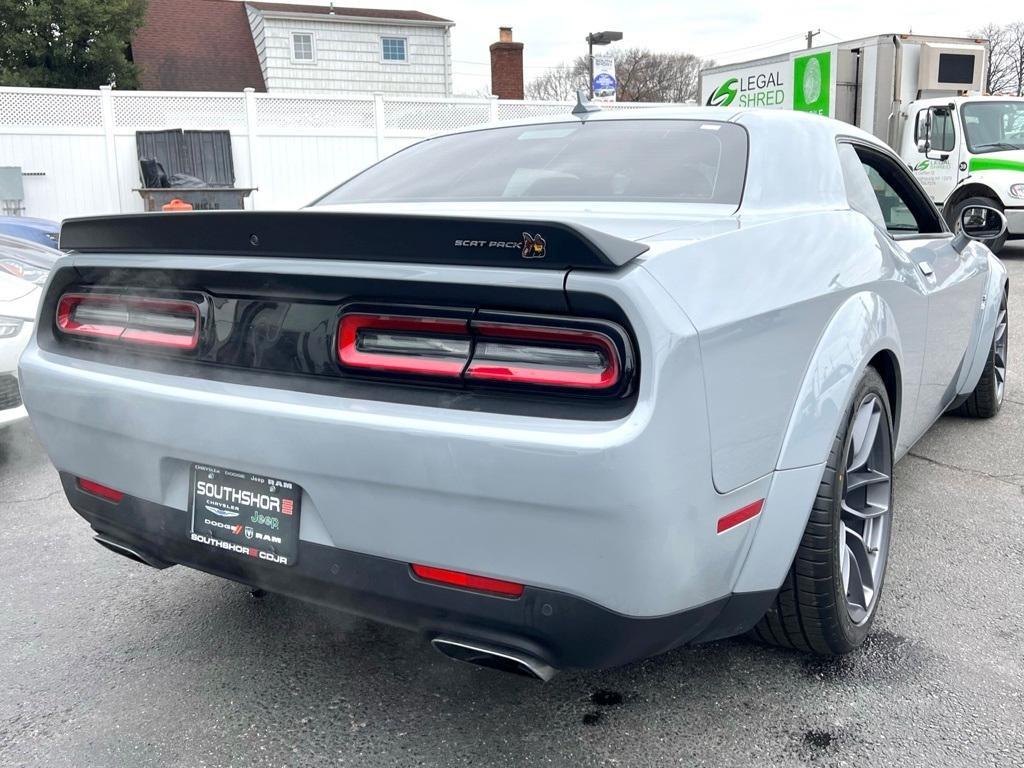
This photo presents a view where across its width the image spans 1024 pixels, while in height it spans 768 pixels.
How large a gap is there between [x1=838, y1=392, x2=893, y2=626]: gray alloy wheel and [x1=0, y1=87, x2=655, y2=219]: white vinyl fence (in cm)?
1316

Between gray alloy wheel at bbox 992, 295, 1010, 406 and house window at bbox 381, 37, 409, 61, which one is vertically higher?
house window at bbox 381, 37, 409, 61

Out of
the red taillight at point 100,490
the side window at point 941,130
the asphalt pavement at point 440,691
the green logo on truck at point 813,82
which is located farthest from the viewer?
the green logo on truck at point 813,82

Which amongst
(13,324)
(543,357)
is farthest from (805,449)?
(13,324)

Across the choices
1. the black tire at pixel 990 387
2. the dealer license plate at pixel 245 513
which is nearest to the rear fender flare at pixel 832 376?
the dealer license plate at pixel 245 513

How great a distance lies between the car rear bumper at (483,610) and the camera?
1676 mm

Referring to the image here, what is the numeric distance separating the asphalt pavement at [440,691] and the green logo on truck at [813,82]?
12496 mm

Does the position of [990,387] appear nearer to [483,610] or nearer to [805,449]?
[805,449]

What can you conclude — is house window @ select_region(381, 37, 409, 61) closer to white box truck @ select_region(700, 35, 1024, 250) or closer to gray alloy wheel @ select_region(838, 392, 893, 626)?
white box truck @ select_region(700, 35, 1024, 250)

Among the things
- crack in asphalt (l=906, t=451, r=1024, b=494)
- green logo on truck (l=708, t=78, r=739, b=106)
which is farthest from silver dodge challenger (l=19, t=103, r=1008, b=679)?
green logo on truck (l=708, t=78, r=739, b=106)

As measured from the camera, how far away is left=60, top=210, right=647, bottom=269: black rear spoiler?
1.59 metres

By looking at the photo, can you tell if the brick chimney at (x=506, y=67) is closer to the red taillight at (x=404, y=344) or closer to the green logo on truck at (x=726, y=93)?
the green logo on truck at (x=726, y=93)

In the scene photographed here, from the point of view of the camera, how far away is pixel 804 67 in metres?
14.5

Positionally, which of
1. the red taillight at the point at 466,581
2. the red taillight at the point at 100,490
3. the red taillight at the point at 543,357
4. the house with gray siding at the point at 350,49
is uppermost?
the house with gray siding at the point at 350,49

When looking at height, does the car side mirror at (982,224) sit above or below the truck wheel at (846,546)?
above
